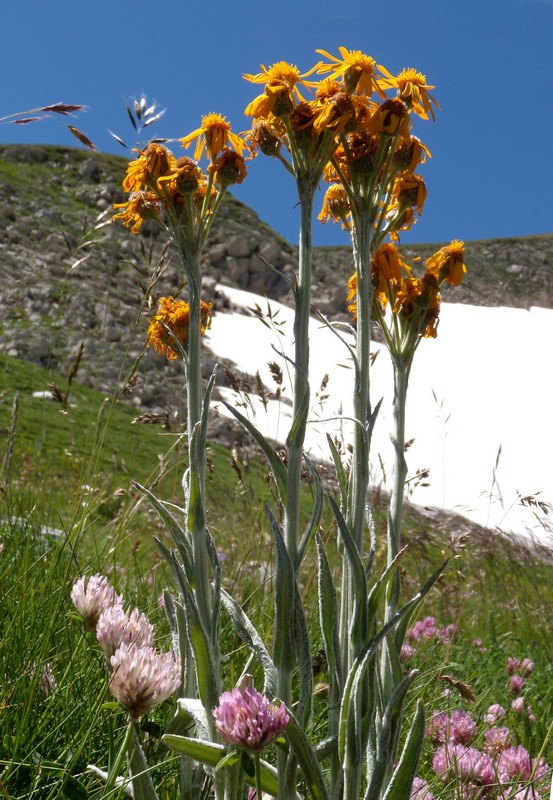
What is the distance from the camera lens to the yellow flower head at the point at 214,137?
163 cm

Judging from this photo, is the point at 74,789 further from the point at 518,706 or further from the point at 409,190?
the point at 518,706

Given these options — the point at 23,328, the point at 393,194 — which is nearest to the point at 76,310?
the point at 23,328

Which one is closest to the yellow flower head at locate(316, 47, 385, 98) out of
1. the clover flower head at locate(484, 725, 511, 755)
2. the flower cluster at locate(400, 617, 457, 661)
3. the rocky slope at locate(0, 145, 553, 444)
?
the clover flower head at locate(484, 725, 511, 755)

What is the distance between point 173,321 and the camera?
170cm

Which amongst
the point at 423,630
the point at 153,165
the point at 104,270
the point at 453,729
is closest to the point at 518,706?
the point at 453,729

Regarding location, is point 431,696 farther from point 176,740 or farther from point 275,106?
point 275,106

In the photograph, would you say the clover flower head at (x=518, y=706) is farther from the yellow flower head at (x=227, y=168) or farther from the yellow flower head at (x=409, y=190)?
the yellow flower head at (x=227, y=168)

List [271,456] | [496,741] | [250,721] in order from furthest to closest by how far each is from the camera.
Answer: [496,741], [271,456], [250,721]

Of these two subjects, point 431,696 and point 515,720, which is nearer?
point 431,696

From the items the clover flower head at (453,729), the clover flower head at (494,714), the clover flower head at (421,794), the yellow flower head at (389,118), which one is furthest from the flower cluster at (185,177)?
the clover flower head at (494,714)

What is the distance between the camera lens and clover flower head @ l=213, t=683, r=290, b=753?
0.93m

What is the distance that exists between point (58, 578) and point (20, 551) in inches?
14.0

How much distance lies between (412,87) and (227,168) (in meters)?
0.44

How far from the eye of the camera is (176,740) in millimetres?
1108
